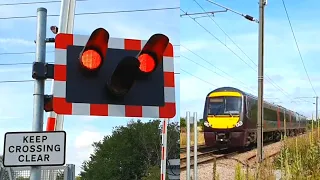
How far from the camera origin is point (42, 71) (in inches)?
133

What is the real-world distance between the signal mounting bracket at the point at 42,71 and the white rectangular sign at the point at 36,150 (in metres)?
0.42

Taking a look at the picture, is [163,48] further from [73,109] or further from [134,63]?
[73,109]

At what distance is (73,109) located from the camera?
3.41 meters

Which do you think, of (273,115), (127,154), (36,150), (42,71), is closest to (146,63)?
(42,71)

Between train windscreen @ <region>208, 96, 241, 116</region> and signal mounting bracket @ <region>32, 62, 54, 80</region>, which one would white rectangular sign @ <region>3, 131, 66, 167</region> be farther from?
train windscreen @ <region>208, 96, 241, 116</region>

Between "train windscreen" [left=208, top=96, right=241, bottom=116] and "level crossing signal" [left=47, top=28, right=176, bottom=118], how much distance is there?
15117 mm

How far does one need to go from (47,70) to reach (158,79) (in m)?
0.81

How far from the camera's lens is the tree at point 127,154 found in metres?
61.6

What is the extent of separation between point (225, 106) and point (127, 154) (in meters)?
46.9

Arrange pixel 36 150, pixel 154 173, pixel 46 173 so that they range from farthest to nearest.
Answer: pixel 154 173 < pixel 46 173 < pixel 36 150

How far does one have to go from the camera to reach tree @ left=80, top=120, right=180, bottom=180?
61.6m

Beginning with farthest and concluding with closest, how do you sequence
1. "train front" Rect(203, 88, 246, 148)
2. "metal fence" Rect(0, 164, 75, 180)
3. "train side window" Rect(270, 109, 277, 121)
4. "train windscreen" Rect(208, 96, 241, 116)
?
"train side window" Rect(270, 109, 277, 121)
"train windscreen" Rect(208, 96, 241, 116)
"train front" Rect(203, 88, 246, 148)
"metal fence" Rect(0, 164, 75, 180)

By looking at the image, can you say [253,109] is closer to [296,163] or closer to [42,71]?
[296,163]

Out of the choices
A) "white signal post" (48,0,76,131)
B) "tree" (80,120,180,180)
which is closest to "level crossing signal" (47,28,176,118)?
"white signal post" (48,0,76,131)
